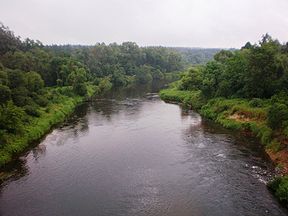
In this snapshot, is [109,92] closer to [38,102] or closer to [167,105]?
[167,105]

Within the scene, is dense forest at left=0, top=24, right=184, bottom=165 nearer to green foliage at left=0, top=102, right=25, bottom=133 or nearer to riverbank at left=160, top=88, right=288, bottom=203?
green foliage at left=0, top=102, right=25, bottom=133

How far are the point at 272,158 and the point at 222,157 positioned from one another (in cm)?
445

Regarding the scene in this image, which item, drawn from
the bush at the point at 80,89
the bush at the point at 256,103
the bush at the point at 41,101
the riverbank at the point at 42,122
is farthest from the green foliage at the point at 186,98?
the bush at the point at 41,101

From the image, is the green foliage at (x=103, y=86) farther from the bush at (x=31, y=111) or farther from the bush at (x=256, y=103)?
the bush at (x=256, y=103)

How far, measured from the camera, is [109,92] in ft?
275

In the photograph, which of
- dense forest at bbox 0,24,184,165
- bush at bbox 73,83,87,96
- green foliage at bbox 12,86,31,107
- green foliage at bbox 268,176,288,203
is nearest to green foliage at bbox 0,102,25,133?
dense forest at bbox 0,24,184,165

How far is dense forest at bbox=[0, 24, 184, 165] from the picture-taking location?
37844 mm

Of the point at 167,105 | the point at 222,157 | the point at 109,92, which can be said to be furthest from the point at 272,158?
the point at 109,92

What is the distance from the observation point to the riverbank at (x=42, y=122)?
34.3 metres

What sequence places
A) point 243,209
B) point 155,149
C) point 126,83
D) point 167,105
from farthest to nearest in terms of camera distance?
point 126,83 → point 167,105 → point 155,149 → point 243,209

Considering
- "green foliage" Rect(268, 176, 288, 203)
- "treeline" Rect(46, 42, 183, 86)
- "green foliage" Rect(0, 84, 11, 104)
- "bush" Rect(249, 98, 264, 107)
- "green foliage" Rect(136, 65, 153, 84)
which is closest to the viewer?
"green foliage" Rect(268, 176, 288, 203)

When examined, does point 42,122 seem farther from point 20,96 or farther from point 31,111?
point 20,96

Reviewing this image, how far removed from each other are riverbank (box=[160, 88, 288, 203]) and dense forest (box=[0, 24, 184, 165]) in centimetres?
2172

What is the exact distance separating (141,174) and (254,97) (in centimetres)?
2686
